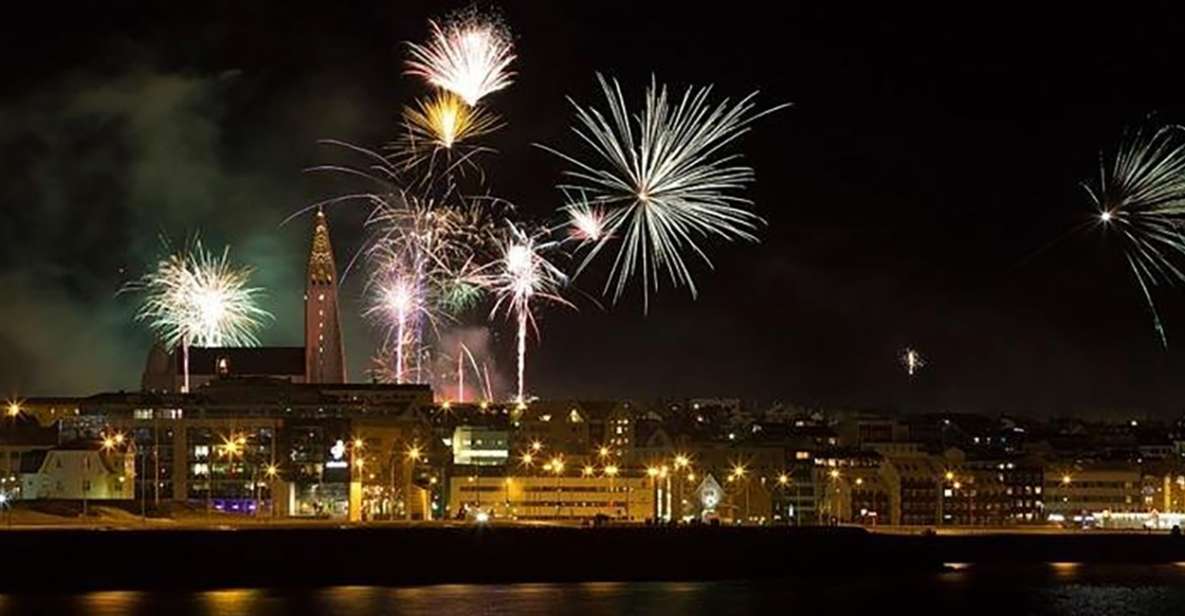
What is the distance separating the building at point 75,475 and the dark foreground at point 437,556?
28186 millimetres

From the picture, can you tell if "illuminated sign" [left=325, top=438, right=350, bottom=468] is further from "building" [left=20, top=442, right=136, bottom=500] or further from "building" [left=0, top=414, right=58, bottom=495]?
"building" [left=0, top=414, right=58, bottom=495]

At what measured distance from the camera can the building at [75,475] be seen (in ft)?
322

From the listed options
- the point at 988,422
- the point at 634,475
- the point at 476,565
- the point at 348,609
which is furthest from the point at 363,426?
the point at 988,422

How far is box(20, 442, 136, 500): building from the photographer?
3863 inches

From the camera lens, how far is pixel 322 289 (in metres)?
157

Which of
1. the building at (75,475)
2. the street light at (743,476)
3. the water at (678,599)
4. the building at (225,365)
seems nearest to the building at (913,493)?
the street light at (743,476)

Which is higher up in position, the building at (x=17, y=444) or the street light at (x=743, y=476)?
the building at (x=17, y=444)

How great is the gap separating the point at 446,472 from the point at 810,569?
142ft

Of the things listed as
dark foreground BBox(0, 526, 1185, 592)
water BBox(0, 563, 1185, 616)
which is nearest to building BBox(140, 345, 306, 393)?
dark foreground BBox(0, 526, 1185, 592)

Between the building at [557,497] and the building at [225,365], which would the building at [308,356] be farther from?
the building at [557,497]

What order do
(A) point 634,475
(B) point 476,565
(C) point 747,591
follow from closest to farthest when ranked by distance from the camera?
(C) point 747,591 → (B) point 476,565 → (A) point 634,475

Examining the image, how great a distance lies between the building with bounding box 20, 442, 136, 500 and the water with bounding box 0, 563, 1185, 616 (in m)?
33.6

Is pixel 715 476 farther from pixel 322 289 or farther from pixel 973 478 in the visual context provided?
pixel 322 289

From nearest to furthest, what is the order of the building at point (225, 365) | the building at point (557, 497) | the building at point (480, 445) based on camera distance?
the building at point (557, 497), the building at point (480, 445), the building at point (225, 365)
